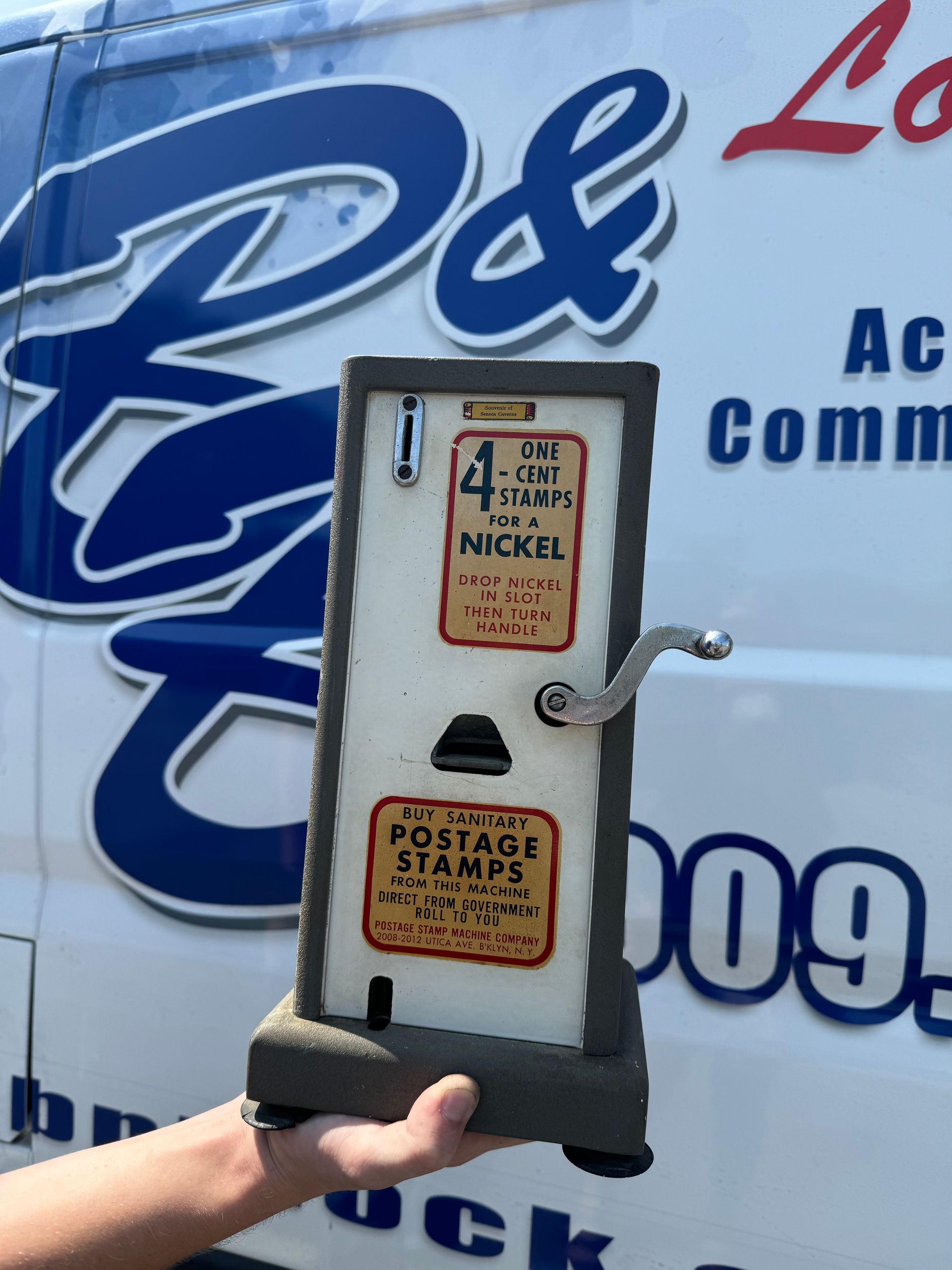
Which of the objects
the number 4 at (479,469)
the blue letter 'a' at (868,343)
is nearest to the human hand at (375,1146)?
the number 4 at (479,469)

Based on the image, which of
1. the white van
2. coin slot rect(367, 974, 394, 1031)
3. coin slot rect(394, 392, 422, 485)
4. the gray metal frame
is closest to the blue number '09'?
the white van

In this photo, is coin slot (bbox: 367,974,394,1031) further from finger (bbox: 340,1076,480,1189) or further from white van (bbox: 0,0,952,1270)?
white van (bbox: 0,0,952,1270)

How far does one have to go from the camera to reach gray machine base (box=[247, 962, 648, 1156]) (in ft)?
2.59

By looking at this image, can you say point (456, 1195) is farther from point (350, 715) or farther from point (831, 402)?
point (831, 402)

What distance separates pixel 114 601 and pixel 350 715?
2.88 ft

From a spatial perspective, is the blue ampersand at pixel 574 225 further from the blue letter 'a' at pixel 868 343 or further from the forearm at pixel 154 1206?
the forearm at pixel 154 1206

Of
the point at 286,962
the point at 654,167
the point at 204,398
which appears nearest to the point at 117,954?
the point at 286,962

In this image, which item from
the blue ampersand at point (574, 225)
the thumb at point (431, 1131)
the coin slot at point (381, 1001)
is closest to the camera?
the thumb at point (431, 1131)

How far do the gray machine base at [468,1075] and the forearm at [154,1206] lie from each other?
0.45ft

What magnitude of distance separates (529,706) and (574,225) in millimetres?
855

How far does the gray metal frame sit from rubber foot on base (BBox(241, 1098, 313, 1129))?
2cm

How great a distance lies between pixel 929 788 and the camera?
3.98 feet

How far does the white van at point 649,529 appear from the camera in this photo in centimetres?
124

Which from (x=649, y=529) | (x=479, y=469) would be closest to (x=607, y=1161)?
(x=479, y=469)
